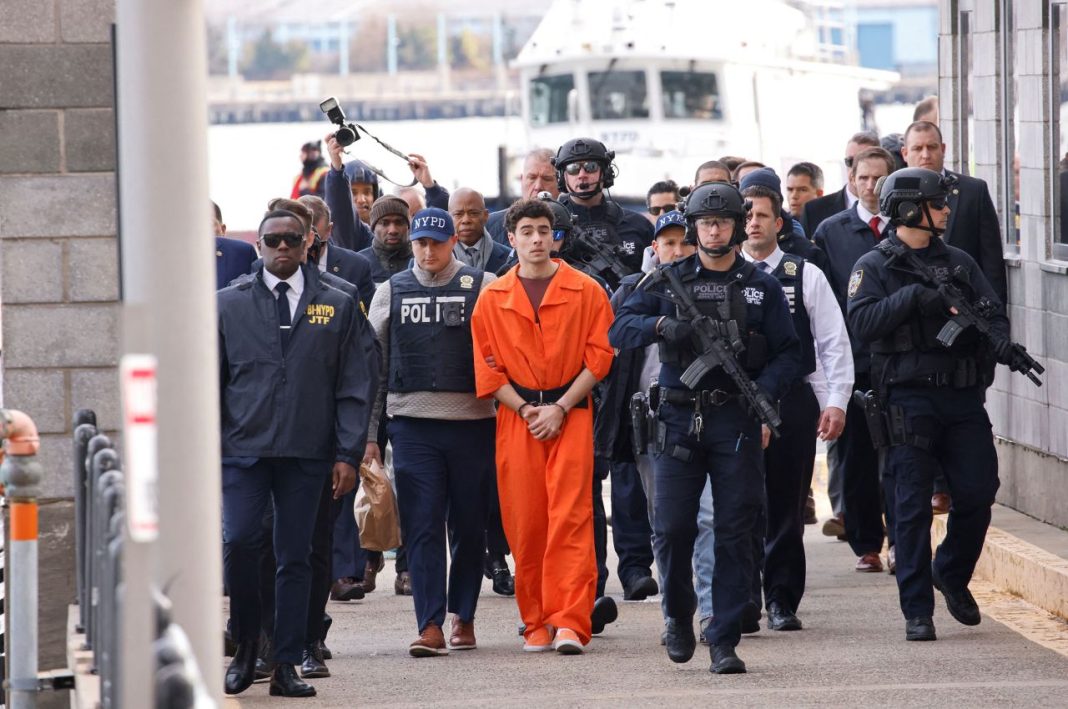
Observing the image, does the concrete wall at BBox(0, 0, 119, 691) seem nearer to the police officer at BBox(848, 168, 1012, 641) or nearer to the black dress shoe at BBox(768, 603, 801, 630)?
the black dress shoe at BBox(768, 603, 801, 630)

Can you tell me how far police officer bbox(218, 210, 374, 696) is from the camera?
8.03 meters

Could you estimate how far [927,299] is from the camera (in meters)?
8.69

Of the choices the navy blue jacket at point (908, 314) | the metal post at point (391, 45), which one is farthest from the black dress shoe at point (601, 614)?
the metal post at point (391, 45)

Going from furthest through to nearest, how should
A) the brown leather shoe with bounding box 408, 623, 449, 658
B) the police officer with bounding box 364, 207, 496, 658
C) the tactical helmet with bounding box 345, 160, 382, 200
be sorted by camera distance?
the tactical helmet with bounding box 345, 160, 382, 200 < the police officer with bounding box 364, 207, 496, 658 < the brown leather shoe with bounding box 408, 623, 449, 658

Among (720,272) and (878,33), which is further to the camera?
(878,33)

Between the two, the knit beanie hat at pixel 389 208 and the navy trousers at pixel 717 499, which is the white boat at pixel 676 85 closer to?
the knit beanie hat at pixel 389 208

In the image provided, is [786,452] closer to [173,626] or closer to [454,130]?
[173,626]

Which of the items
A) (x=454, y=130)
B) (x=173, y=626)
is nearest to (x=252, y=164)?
(x=454, y=130)

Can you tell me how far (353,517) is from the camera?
1067cm

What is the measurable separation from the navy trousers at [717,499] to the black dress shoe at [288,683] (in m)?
1.50

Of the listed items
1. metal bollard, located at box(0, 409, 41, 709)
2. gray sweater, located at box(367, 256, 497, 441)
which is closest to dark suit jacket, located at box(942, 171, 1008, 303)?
gray sweater, located at box(367, 256, 497, 441)

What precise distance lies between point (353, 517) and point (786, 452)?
255 cm

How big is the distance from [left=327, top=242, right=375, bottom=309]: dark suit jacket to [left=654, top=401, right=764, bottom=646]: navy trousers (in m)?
2.61

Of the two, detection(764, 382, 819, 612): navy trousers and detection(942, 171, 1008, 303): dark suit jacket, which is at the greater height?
detection(942, 171, 1008, 303): dark suit jacket
